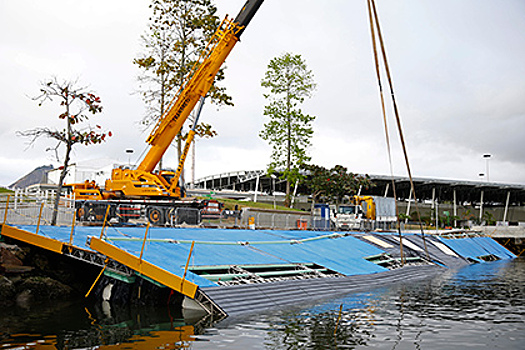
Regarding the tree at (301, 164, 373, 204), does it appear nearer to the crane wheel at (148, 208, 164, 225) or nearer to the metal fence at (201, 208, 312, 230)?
the metal fence at (201, 208, 312, 230)

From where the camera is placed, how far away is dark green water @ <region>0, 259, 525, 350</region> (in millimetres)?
10312

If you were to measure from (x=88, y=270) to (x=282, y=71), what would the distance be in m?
43.1

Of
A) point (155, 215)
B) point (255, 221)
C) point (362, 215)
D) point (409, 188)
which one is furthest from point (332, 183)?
point (409, 188)

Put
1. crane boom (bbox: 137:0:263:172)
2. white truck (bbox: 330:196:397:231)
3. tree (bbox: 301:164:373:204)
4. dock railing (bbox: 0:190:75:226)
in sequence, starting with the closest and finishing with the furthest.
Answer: dock railing (bbox: 0:190:75:226)
crane boom (bbox: 137:0:263:172)
white truck (bbox: 330:196:397:231)
tree (bbox: 301:164:373:204)

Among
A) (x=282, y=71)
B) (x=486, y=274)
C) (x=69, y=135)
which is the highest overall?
(x=282, y=71)

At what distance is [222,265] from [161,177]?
15.5m

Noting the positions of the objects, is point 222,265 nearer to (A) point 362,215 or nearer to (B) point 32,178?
(A) point 362,215

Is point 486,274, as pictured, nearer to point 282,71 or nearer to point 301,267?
point 301,267

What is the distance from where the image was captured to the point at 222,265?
51.0 ft

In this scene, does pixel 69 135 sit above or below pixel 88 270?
above

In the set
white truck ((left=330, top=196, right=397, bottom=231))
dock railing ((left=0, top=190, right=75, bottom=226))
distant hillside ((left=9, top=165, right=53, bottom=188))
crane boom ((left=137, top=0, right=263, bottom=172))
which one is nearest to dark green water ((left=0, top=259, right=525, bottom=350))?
dock railing ((left=0, top=190, right=75, bottom=226))

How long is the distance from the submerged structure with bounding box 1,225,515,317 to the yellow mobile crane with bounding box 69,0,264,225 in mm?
6310

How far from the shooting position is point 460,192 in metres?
108

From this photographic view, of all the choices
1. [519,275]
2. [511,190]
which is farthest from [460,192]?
[519,275]
